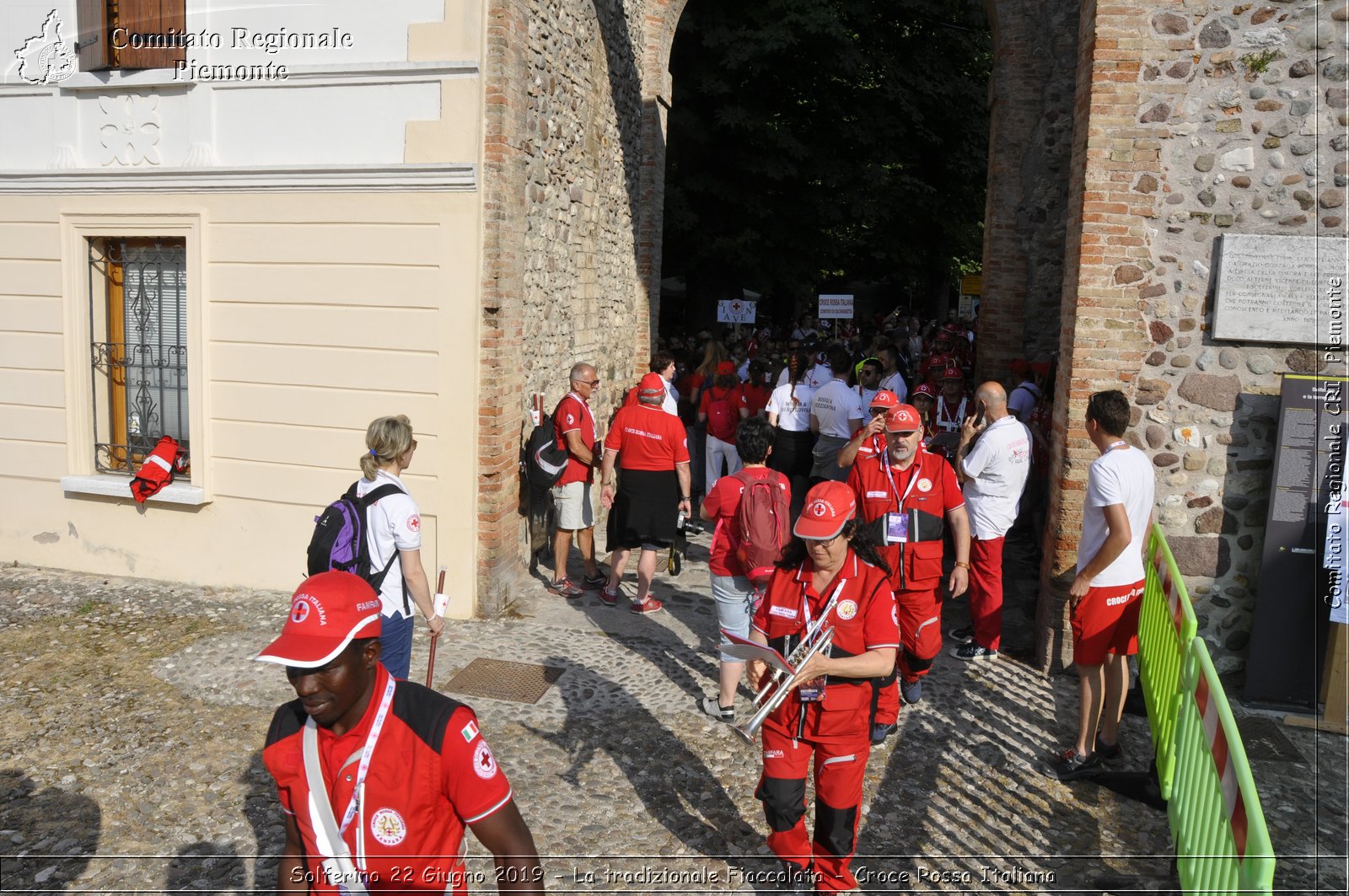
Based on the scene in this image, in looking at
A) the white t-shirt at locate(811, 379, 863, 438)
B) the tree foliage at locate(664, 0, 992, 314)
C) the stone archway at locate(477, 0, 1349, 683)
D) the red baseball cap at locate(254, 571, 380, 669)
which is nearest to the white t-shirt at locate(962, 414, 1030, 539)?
the stone archway at locate(477, 0, 1349, 683)

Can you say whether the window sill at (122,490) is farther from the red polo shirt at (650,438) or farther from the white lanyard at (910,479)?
the white lanyard at (910,479)

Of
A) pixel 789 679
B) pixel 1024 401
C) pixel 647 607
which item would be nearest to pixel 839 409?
pixel 1024 401

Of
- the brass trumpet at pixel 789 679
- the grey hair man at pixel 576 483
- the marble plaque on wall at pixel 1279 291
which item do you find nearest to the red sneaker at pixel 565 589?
the grey hair man at pixel 576 483

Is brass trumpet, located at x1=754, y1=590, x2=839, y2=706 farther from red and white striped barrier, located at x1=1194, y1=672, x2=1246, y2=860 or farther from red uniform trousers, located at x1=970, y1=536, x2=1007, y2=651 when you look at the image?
red uniform trousers, located at x1=970, y1=536, x2=1007, y2=651

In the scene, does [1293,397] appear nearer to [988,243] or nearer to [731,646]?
[731,646]

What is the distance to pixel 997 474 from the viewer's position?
22.1ft

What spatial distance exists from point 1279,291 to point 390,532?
544 centimetres

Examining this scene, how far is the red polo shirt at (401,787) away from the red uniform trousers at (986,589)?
16.6 ft

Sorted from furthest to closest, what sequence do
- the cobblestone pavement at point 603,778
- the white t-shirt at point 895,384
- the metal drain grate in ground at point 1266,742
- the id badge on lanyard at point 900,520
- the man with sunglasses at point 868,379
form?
the white t-shirt at point 895,384 → the man with sunglasses at point 868,379 → the id badge on lanyard at point 900,520 → the metal drain grate in ground at point 1266,742 → the cobblestone pavement at point 603,778

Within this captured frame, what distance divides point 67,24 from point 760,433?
677 centimetres

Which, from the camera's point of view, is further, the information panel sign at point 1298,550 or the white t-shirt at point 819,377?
the white t-shirt at point 819,377

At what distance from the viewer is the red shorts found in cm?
517

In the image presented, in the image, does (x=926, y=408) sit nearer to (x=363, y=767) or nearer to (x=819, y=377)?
(x=819, y=377)

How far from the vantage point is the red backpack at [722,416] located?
34.8ft
